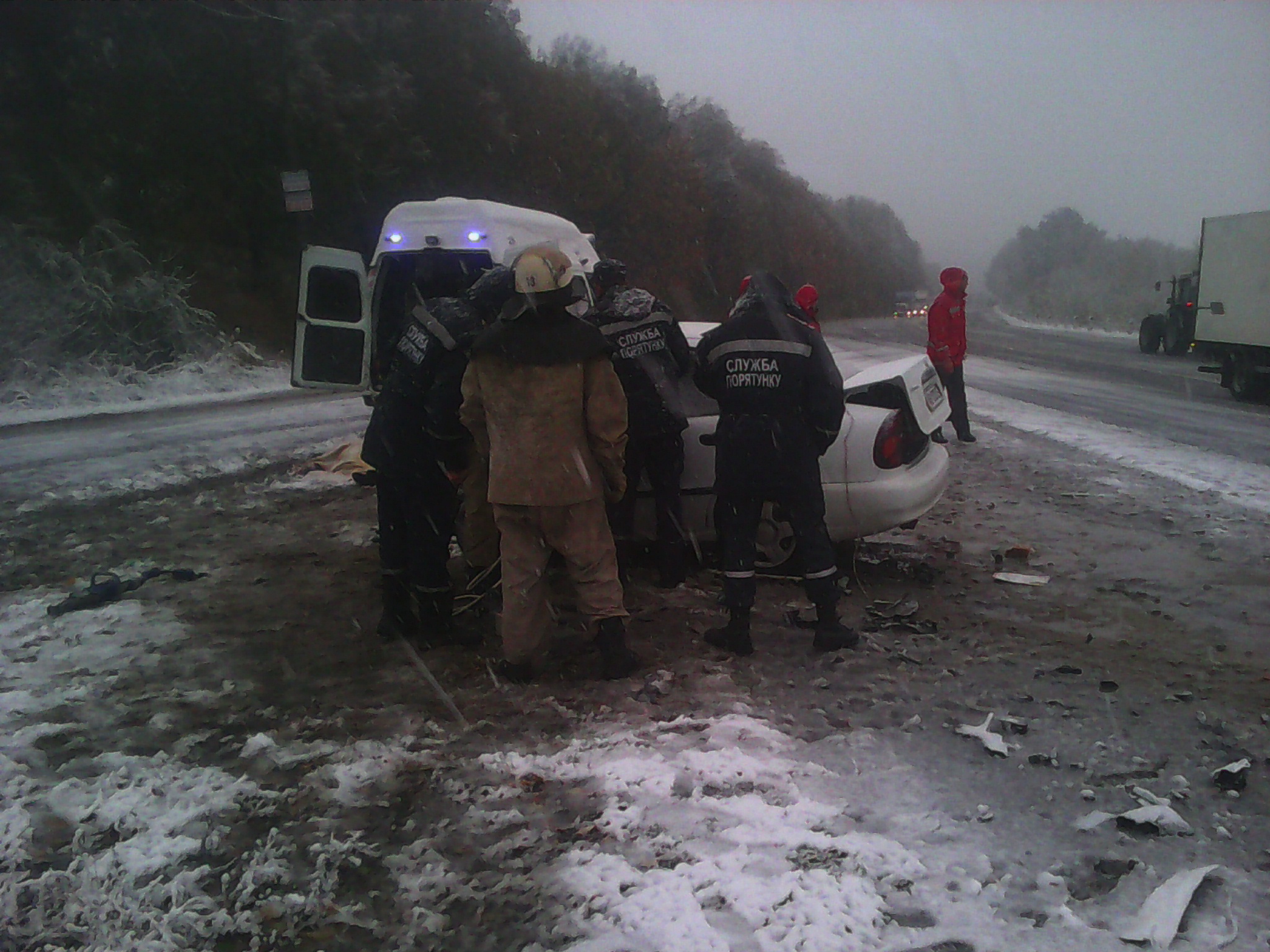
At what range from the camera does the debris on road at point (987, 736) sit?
3.30 metres

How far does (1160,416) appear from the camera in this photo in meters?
11.8

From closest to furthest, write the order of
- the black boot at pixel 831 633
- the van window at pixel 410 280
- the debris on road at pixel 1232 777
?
1. the debris on road at pixel 1232 777
2. the black boot at pixel 831 633
3. the van window at pixel 410 280

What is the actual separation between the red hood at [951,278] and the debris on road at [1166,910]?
7568 mm

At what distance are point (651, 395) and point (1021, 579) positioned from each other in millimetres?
2397

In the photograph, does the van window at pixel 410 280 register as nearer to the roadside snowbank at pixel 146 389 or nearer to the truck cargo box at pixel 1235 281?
the roadside snowbank at pixel 146 389

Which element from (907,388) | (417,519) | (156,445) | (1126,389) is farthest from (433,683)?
(1126,389)

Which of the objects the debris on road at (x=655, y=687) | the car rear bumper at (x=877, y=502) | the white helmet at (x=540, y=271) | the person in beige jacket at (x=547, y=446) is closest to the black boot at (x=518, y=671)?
the person in beige jacket at (x=547, y=446)

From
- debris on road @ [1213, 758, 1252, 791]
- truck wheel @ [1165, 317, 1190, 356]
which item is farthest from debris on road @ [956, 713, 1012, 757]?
truck wheel @ [1165, 317, 1190, 356]

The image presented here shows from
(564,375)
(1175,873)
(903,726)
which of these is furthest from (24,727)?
(1175,873)

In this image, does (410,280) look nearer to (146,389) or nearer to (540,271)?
(540,271)

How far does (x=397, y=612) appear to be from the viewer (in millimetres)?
4652

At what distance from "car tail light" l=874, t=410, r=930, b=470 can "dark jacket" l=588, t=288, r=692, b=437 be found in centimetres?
103

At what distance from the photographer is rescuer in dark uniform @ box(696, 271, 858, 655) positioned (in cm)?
414

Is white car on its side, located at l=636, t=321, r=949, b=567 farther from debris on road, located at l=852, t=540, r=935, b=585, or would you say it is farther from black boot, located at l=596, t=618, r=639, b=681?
black boot, located at l=596, t=618, r=639, b=681
